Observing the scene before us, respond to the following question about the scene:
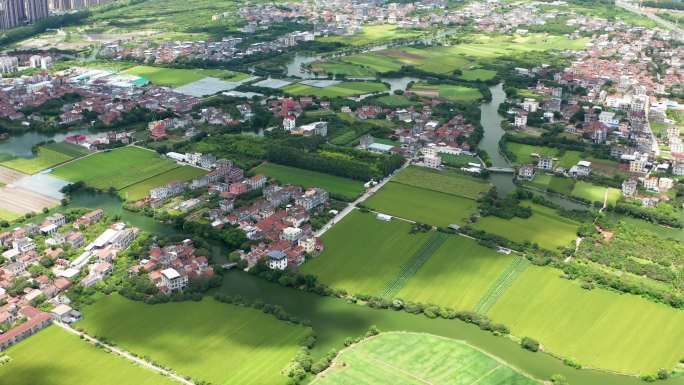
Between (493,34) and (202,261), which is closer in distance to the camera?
(202,261)

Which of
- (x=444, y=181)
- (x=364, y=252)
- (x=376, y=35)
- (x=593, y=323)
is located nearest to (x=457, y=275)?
(x=364, y=252)

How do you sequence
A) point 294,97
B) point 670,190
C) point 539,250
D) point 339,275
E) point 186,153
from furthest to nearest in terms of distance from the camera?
point 294,97, point 186,153, point 670,190, point 539,250, point 339,275

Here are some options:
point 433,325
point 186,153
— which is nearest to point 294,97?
point 186,153

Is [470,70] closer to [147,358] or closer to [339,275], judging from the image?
[339,275]

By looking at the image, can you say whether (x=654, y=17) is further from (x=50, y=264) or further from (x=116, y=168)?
(x=50, y=264)

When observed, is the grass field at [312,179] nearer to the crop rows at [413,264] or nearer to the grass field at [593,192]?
the crop rows at [413,264]

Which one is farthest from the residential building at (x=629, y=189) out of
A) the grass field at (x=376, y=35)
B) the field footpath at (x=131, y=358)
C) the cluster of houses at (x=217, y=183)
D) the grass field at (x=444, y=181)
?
the grass field at (x=376, y=35)
